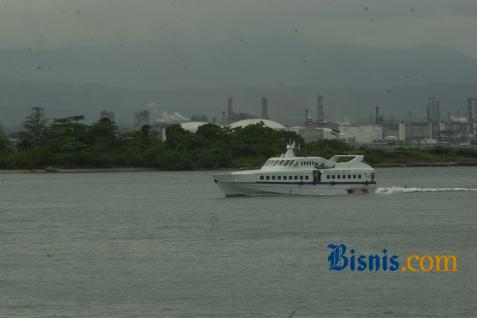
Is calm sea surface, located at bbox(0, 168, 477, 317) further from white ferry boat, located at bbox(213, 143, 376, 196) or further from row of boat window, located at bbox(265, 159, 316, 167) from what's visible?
row of boat window, located at bbox(265, 159, 316, 167)

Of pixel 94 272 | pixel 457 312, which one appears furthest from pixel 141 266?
pixel 457 312

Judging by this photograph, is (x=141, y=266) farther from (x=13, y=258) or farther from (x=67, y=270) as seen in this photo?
(x=13, y=258)

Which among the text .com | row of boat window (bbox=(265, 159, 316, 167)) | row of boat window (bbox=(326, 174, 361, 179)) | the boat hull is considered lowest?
the text .com

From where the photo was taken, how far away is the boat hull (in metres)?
95.8

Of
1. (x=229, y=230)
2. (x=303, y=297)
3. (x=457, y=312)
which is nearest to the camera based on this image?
(x=457, y=312)

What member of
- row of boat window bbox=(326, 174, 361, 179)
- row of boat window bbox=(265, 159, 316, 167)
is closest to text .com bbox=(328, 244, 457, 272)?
row of boat window bbox=(265, 159, 316, 167)

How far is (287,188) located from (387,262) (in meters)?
43.6

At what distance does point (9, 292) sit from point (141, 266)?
28.3ft

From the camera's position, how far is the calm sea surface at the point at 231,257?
4256 centimetres

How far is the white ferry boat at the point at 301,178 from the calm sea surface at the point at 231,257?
1.13 metres

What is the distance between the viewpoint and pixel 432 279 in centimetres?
4772

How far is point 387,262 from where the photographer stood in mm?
52625

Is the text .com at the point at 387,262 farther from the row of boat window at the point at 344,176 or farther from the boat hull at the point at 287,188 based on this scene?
the row of boat window at the point at 344,176

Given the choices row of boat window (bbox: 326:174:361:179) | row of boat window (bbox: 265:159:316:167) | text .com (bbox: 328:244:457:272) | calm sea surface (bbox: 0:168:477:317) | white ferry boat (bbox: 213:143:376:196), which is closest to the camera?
calm sea surface (bbox: 0:168:477:317)
